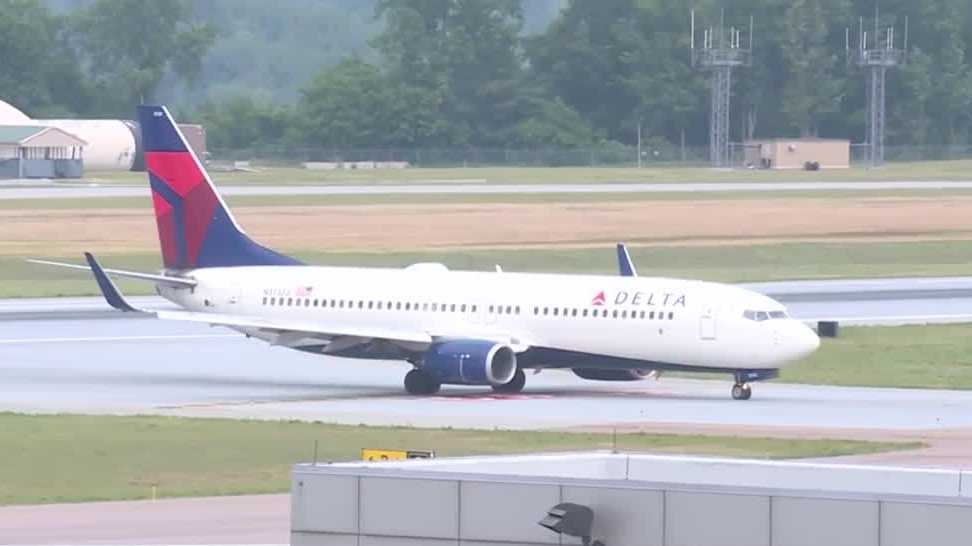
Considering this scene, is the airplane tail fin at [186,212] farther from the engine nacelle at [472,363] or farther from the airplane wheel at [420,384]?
the engine nacelle at [472,363]

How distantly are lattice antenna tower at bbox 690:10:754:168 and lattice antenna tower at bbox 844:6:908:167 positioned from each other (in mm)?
8789

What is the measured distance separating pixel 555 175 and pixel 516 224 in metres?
46.7

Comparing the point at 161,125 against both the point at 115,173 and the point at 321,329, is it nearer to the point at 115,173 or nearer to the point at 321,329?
the point at 321,329

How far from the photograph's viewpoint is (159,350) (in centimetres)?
6134

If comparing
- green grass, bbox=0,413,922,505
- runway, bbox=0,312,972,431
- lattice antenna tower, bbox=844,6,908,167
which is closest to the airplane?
runway, bbox=0,312,972,431

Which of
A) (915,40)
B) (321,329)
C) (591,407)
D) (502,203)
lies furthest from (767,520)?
(915,40)

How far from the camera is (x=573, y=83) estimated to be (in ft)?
622

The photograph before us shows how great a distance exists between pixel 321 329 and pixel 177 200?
617 centimetres

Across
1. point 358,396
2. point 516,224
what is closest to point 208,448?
point 358,396

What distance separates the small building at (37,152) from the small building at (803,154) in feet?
161

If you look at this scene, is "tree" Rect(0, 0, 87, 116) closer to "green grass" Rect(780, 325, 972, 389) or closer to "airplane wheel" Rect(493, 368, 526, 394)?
"green grass" Rect(780, 325, 972, 389)

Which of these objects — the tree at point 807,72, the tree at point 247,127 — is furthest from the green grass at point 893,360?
the tree at point 247,127

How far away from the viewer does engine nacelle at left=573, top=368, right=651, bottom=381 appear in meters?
51.7

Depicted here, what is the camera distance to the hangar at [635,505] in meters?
21.1
